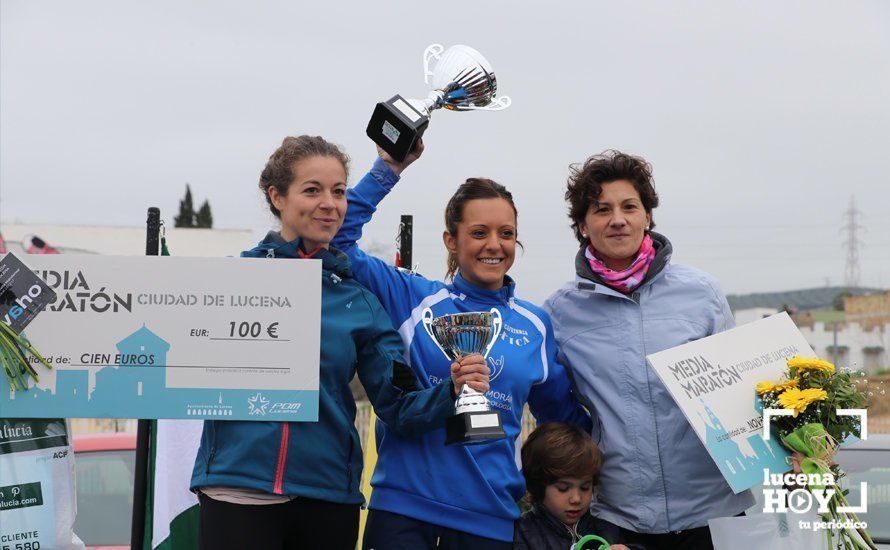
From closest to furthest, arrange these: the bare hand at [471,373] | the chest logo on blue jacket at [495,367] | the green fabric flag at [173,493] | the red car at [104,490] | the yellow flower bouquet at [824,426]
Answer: the bare hand at [471,373], the yellow flower bouquet at [824,426], the chest logo on blue jacket at [495,367], the green fabric flag at [173,493], the red car at [104,490]

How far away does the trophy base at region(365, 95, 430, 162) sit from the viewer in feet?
11.8

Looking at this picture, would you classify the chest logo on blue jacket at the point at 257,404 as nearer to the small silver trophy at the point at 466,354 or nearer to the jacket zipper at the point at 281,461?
the jacket zipper at the point at 281,461

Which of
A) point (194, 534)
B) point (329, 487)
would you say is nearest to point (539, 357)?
point (329, 487)

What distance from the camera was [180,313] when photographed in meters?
3.32

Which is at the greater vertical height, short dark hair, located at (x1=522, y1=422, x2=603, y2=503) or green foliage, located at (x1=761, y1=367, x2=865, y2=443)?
green foliage, located at (x1=761, y1=367, x2=865, y2=443)

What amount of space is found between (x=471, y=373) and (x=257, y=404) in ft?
2.26

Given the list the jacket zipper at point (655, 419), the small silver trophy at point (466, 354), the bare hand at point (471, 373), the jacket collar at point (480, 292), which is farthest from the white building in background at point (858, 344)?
the bare hand at point (471, 373)

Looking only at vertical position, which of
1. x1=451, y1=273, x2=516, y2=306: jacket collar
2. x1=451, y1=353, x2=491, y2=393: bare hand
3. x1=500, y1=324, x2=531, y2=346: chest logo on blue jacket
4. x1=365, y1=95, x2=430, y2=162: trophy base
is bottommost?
x1=451, y1=353, x2=491, y2=393: bare hand

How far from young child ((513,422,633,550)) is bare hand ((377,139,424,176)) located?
42.8 inches

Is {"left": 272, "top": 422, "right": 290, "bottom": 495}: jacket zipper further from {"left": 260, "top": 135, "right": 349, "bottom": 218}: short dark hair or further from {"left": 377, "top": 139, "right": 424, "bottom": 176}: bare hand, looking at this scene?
{"left": 377, "top": 139, "right": 424, "bottom": 176}: bare hand

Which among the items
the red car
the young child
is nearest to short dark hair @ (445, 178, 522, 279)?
the young child

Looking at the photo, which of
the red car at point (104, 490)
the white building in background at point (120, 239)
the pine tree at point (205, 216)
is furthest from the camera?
the pine tree at point (205, 216)

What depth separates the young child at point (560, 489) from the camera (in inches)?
140

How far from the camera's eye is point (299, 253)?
A: 3461mm
